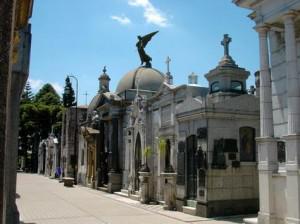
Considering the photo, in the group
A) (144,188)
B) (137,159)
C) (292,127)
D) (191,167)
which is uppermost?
(292,127)

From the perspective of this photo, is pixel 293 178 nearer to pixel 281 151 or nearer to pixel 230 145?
pixel 281 151

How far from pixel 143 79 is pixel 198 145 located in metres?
12.4

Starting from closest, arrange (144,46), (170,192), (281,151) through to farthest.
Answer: (281,151), (170,192), (144,46)

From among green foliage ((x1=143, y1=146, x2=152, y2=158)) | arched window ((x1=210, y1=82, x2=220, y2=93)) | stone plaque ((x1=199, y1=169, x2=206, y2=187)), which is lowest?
stone plaque ((x1=199, y1=169, x2=206, y2=187))

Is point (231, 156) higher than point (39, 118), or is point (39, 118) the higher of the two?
point (39, 118)

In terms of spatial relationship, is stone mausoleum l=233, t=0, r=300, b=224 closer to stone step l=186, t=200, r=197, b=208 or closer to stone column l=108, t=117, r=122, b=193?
stone step l=186, t=200, r=197, b=208

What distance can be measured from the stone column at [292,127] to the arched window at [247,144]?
518cm

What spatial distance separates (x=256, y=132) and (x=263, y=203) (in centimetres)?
523

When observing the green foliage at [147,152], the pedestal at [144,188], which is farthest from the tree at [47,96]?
the pedestal at [144,188]

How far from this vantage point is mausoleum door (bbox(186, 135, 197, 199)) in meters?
14.4

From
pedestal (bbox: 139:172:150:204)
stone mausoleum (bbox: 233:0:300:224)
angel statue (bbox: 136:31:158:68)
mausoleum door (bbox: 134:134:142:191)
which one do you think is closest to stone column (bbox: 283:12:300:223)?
stone mausoleum (bbox: 233:0:300:224)

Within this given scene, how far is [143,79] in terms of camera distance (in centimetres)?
2580

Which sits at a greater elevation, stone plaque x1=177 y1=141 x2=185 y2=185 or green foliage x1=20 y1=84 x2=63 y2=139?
green foliage x1=20 y1=84 x2=63 y2=139

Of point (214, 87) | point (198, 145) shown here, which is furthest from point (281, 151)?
point (214, 87)
